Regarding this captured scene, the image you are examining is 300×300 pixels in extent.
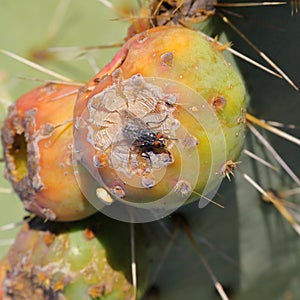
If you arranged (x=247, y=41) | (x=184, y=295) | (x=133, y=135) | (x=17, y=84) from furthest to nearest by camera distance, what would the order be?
A: (x=17, y=84) < (x=184, y=295) < (x=247, y=41) < (x=133, y=135)

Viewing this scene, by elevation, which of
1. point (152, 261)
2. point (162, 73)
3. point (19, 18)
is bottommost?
point (152, 261)

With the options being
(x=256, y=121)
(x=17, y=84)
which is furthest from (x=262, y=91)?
(x=17, y=84)

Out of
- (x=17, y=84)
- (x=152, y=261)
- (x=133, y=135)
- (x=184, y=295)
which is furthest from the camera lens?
(x=17, y=84)

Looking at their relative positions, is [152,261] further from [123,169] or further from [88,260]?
[123,169]

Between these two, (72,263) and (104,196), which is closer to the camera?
(104,196)

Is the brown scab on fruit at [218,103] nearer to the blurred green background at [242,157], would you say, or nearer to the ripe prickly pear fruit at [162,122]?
the ripe prickly pear fruit at [162,122]

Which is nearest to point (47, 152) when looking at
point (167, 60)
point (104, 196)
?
point (104, 196)

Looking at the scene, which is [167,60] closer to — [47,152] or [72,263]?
[47,152]
